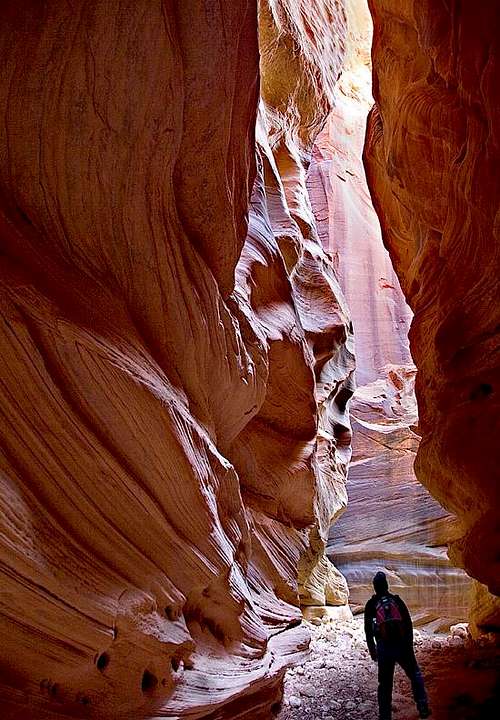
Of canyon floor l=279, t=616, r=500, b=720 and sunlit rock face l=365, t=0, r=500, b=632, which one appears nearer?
canyon floor l=279, t=616, r=500, b=720

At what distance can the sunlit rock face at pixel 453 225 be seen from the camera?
5.33m

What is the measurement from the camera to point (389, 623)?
4.55 meters

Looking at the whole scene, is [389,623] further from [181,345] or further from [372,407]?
[372,407]

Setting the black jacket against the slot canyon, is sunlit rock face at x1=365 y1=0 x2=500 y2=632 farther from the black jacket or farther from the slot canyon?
the black jacket

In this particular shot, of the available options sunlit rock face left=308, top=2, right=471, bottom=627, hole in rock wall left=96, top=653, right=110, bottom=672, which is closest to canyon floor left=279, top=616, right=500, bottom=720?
sunlit rock face left=308, top=2, right=471, bottom=627

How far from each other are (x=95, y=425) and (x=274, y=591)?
365 cm

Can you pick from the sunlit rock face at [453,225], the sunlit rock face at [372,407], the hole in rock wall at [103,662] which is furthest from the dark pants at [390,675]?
the sunlit rock face at [372,407]

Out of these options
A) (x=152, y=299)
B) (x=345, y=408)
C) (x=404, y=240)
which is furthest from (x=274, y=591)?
(x=345, y=408)

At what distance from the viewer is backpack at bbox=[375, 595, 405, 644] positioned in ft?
14.9

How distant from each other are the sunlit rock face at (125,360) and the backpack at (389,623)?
838 mm

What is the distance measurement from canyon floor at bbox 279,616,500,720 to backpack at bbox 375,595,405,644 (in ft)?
2.15

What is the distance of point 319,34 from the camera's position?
1002 centimetres

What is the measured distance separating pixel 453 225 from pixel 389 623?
367cm

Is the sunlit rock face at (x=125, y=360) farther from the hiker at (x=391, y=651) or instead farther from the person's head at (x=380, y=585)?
the person's head at (x=380, y=585)
